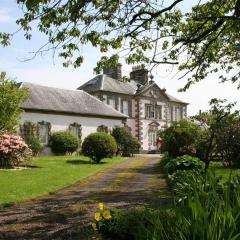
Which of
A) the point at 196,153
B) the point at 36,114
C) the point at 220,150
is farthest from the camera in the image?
the point at 36,114

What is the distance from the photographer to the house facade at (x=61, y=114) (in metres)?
35.6

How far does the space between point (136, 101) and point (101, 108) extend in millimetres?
11681

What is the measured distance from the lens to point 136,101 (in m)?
53.1

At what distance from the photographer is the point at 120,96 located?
51.3m

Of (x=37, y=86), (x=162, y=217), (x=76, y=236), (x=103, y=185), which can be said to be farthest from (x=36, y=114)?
(x=162, y=217)

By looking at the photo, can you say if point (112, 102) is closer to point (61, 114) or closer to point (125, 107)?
point (125, 107)

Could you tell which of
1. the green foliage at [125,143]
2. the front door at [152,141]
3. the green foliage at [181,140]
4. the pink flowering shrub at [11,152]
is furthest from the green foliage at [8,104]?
the front door at [152,141]

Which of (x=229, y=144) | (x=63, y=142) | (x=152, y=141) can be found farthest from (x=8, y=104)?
(x=152, y=141)

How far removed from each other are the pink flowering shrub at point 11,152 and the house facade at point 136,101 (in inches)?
991

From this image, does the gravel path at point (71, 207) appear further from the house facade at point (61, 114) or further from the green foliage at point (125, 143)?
the green foliage at point (125, 143)

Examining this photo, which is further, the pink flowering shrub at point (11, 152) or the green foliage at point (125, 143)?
the green foliage at point (125, 143)

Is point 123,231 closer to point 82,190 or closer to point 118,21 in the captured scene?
point 118,21

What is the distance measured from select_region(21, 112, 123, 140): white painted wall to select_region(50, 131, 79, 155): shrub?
101cm

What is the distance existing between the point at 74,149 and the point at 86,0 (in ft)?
96.0
